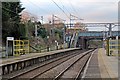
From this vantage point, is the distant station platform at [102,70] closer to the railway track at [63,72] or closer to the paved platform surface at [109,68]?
the paved platform surface at [109,68]

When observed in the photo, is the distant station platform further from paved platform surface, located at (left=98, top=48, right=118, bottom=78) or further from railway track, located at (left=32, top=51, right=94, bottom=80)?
railway track, located at (left=32, top=51, right=94, bottom=80)

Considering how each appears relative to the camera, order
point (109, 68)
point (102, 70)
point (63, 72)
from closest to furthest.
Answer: point (63, 72) → point (102, 70) → point (109, 68)

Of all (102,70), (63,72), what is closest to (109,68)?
(102,70)

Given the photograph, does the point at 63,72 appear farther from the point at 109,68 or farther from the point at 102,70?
the point at 109,68

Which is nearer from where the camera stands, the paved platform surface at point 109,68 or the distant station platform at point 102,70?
the distant station platform at point 102,70

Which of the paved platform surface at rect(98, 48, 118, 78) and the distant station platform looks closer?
the distant station platform

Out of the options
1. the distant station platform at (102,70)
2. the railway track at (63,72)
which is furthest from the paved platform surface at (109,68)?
the railway track at (63,72)

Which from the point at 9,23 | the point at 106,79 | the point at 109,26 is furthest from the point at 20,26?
the point at 109,26

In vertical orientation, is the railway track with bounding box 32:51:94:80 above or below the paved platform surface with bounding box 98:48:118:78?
below

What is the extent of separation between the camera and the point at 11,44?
37.7 metres

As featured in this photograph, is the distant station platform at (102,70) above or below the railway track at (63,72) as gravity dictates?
above

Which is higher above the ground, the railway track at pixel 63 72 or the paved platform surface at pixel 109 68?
the paved platform surface at pixel 109 68

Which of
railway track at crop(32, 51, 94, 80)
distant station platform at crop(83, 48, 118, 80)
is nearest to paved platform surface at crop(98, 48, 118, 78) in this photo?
distant station platform at crop(83, 48, 118, 80)

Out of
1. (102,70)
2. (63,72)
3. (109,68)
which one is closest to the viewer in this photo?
(63,72)
